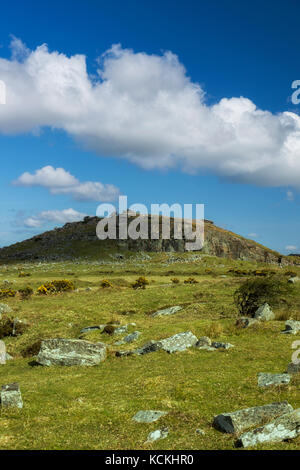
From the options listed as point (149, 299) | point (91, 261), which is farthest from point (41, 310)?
point (91, 261)

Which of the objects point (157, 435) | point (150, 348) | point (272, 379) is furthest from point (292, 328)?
point (157, 435)

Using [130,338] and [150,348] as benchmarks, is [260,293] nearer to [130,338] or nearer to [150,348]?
[130,338]

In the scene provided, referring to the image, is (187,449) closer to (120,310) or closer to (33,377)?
(33,377)

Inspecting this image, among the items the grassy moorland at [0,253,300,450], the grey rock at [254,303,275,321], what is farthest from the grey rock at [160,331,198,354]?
the grey rock at [254,303,275,321]

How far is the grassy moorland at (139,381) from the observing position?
38.8 feet

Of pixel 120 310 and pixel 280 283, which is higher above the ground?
pixel 280 283

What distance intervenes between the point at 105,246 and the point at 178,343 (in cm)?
8927

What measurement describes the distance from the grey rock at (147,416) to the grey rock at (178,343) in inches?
361

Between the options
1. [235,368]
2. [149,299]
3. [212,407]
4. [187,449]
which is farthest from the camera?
[149,299]

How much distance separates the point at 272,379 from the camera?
1560 cm

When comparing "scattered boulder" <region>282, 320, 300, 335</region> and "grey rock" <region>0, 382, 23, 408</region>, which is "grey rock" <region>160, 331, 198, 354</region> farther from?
"grey rock" <region>0, 382, 23, 408</region>

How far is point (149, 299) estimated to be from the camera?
44031 millimetres

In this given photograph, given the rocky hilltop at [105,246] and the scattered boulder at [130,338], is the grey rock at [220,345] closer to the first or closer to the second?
the scattered boulder at [130,338]

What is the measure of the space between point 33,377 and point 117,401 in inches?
276
